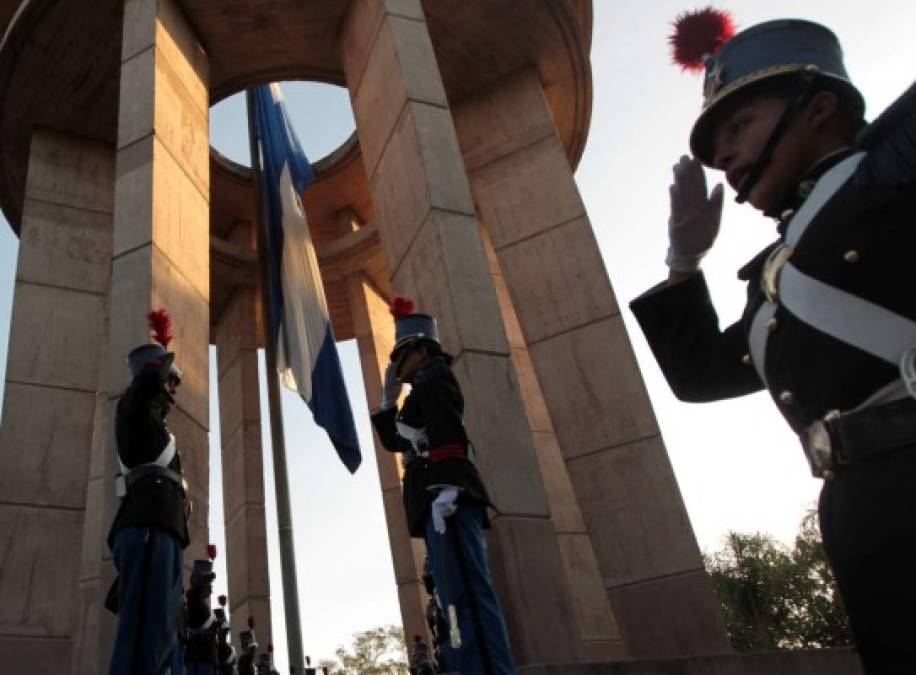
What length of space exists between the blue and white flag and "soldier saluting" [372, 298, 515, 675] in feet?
14.6

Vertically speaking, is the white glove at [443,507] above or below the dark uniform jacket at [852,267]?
above

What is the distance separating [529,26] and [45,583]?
33.1ft

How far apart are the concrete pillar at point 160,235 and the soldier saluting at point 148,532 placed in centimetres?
230

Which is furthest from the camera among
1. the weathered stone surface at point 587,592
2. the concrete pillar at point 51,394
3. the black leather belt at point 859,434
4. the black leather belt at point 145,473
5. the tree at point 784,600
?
the tree at point 784,600

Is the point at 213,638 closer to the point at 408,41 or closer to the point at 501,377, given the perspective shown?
the point at 501,377

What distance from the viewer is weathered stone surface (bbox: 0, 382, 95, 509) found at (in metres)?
9.10

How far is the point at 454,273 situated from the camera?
6.95 meters

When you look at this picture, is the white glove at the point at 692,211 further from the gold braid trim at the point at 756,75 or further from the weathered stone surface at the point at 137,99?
the weathered stone surface at the point at 137,99

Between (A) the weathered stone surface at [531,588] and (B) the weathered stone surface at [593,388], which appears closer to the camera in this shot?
(A) the weathered stone surface at [531,588]

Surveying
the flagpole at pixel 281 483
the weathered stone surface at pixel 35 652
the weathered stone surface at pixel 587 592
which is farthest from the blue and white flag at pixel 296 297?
the weathered stone surface at pixel 35 652

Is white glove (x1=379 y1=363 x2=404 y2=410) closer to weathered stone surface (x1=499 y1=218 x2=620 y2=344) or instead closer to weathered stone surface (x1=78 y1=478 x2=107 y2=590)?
weathered stone surface (x1=499 y1=218 x2=620 y2=344)

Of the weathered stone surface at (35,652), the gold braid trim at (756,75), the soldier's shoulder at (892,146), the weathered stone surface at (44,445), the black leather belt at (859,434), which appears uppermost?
the weathered stone surface at (44,445)

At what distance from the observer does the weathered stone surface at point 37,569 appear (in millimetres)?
8430

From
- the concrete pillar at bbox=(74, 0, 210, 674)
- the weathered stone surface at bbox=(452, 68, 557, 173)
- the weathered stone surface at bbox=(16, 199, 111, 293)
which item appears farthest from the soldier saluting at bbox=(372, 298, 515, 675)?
the weathered stone surface at bbox=(16, 199, 111, 293)
